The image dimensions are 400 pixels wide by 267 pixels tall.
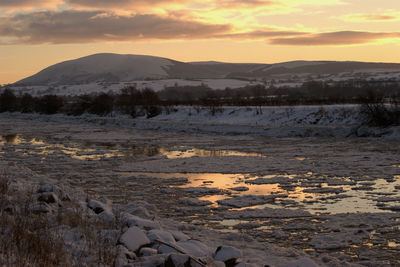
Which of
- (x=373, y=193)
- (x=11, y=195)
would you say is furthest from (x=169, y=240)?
(x=373, y=193)

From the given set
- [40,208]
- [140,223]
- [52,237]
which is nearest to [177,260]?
[52,237]

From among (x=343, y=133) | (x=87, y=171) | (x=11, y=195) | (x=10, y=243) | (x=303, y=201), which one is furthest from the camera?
(x=343, y=133)

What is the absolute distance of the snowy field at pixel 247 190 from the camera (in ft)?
24.4

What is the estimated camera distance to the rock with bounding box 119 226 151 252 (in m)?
6.57

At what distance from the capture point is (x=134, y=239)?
6.68 metres

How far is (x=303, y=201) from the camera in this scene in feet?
35.6

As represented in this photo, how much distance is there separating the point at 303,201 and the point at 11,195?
6.40 metres

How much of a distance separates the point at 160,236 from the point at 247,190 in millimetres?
5590

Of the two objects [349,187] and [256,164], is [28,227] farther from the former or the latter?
[256,164]

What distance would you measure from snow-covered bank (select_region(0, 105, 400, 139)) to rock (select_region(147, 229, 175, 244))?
66.5 ft

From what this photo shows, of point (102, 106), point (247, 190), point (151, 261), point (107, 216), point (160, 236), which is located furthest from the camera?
point (102, 106)

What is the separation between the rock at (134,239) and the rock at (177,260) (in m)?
0.91

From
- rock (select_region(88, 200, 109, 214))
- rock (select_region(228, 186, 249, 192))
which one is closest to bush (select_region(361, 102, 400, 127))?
rock (select_region(228, 186, 249, 192))

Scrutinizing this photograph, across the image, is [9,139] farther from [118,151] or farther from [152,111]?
[152,111]
